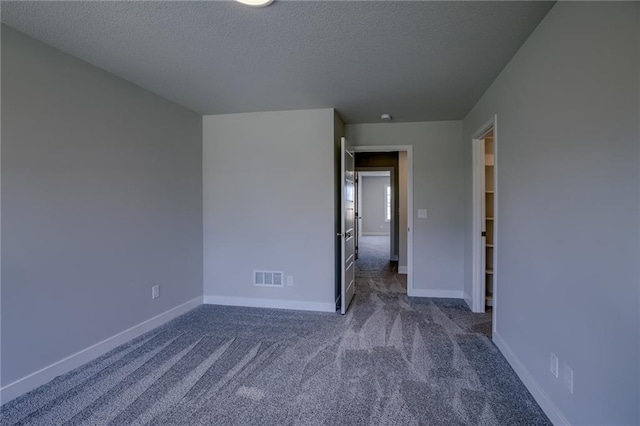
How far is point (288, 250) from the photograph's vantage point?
373 cm

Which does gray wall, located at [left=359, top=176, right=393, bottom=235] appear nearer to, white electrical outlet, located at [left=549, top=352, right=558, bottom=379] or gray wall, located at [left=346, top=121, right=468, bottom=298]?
gray wall, located at [left=346, top=121, right=468, bottom=298]

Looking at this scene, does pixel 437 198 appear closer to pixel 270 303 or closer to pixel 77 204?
pixel 270 303

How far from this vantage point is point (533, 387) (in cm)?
198

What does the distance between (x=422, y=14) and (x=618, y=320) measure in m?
1.84

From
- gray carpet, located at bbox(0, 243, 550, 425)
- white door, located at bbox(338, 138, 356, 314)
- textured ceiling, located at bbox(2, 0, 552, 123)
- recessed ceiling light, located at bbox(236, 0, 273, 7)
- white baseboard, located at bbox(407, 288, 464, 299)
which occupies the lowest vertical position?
gray carpet, located at bbox(0, 243, 550, 425)

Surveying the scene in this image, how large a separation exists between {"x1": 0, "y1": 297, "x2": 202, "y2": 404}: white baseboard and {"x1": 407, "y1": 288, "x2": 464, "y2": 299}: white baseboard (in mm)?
3018

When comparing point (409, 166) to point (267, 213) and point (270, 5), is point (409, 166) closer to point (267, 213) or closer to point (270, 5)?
point (267, 213)

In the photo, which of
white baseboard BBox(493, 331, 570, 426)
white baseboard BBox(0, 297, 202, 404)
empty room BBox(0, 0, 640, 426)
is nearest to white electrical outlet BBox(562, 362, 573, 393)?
empty room BBox(0, 0, 640, 426)

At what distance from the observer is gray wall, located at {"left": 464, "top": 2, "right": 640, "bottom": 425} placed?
1223mm

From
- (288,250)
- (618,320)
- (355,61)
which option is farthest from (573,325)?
(288,250)

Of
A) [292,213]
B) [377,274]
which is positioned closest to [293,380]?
[292,213]

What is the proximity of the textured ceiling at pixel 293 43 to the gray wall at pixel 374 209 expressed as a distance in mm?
9342

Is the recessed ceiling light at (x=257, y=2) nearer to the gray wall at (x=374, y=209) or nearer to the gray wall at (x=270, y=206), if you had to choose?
the gray wall at (x=270, y=206)

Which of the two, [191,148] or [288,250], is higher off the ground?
[191,148]
